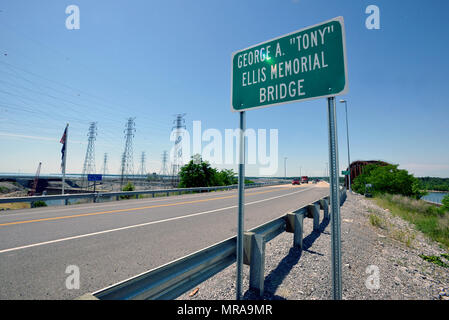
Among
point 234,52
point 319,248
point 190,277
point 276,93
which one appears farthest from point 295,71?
point 319,248

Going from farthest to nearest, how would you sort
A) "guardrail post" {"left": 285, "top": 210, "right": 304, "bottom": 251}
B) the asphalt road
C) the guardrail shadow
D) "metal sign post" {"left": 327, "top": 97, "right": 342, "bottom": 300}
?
"guardrail post" {"left": 285, "top": 210, "right": 304, "bottom": 251} → the asphalt road → the guardrail shadow → "metal sign post" {"left": 327, "top": 97, "right": 342, "bottom": 300}

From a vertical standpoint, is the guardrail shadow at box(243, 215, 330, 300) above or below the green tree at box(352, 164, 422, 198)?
below

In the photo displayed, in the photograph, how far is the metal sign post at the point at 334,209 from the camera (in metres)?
1.88

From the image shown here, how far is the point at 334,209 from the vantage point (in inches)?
73.9

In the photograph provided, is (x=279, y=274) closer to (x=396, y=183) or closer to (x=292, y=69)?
(x=292, y=69)

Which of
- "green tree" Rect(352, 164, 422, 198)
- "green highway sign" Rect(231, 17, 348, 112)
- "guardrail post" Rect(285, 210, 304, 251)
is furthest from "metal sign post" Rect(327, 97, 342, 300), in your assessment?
"green tree" Rect(352, 164, 422, 198)

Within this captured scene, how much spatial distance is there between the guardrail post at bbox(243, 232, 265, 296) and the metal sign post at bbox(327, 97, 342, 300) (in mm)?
1050

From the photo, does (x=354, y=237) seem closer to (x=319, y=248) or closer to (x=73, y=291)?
(x=319, y=248)

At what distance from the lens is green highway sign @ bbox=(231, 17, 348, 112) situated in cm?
204

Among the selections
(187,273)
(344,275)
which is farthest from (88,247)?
(344,275)

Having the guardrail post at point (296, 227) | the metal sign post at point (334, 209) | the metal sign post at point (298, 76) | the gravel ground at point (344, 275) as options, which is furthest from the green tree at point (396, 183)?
the metal sign post at point (298, 76)

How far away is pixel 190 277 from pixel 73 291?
7.08ft

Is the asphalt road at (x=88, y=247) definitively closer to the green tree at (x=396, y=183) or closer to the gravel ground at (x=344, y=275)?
the gravel ground at (x=344, y=275)

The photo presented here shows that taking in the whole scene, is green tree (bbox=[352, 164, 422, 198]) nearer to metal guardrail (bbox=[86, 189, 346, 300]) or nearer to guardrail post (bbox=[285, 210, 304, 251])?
guardrail post (bbox=[285, 210, 304, 251])
